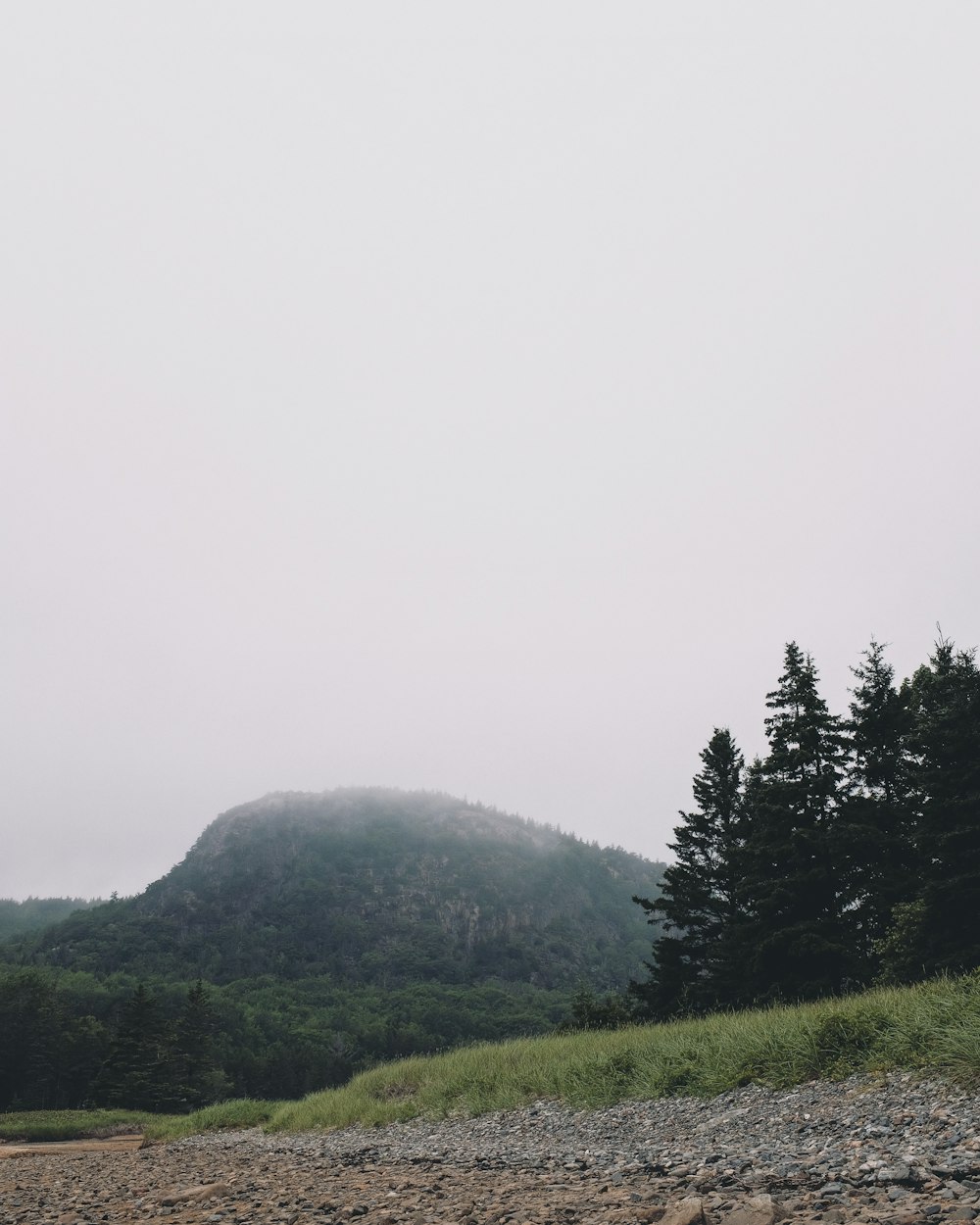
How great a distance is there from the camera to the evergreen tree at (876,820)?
2894cm

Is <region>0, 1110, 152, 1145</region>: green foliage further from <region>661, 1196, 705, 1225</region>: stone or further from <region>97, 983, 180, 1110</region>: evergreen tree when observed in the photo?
<region>661, 1196, 705, 1225</region>: stone

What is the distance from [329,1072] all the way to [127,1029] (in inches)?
1745

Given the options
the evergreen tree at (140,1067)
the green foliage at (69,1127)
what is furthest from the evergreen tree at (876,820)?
the evergreen tree at (140,1067)

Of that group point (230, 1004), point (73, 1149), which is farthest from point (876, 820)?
point (230, 1004)

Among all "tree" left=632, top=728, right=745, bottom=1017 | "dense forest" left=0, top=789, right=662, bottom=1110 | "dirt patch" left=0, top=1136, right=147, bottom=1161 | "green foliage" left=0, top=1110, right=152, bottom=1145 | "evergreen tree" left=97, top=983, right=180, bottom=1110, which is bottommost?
"dense forest" left=0, top=789, right=662, bottom=1110

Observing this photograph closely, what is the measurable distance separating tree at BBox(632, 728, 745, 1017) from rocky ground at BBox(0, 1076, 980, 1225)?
22.1m

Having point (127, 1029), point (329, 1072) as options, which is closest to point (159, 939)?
point (329, 1072)

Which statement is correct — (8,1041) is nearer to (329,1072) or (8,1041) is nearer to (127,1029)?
(127,1029)

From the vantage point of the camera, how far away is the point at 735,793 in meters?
39.2

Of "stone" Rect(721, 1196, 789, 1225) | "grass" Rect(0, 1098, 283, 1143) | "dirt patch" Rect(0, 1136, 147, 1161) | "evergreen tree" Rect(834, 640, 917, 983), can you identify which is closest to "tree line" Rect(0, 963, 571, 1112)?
"grass" Rect(0, 1098, 283, 1143)

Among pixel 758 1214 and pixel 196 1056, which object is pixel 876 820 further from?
pixel 196 1056

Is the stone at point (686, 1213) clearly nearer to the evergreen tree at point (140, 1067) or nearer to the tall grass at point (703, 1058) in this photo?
the tall grass at point (703, 1058)

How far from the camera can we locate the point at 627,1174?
327 inches

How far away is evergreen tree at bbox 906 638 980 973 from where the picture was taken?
23359mm
